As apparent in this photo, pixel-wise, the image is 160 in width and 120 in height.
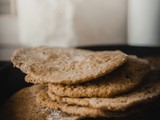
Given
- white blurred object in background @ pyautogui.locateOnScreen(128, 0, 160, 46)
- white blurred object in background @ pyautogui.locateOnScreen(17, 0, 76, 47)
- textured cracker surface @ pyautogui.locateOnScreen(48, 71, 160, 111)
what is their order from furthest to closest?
1. white blurred object in background @ pyautogui.locateOnScreen(17, 0, 76, 47)
2. white blurred object in background @ pyautogui.locateOnScreen(128, 0, 160, 46)
3. textured cracker surface @ pyautogui.locateOnScreen(48, 71, 160, 111)

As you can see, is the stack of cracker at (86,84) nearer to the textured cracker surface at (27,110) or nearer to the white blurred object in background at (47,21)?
the textured cracker surface at (27,110)

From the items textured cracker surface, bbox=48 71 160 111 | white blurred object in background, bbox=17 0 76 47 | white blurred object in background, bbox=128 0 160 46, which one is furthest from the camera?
white blurred object in background, bbox=17 0 76 47

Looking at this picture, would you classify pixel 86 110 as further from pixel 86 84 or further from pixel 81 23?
pixel 81 23

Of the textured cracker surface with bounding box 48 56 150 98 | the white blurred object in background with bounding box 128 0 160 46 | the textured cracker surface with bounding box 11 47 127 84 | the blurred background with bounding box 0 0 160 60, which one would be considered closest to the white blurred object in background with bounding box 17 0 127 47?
the blurred background with bounding box 0 0 160 60

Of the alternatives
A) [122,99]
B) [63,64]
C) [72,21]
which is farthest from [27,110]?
[72,21]

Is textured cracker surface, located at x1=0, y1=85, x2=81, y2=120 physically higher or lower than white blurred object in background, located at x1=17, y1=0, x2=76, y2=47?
lower

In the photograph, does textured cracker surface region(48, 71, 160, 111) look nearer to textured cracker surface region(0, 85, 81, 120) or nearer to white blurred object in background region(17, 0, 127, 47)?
textured cracker surface region(0, 85, 81, 120)
